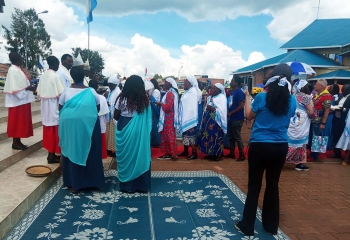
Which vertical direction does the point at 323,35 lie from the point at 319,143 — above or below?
above

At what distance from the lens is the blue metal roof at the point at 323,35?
20.9m

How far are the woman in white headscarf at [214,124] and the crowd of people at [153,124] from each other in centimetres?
2

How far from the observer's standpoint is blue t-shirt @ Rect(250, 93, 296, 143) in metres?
2.94

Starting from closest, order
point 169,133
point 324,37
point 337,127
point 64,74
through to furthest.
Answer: point 64,74, point 169,133, point 337,127, point 324,37

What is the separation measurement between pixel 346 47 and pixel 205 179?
19.5 meters

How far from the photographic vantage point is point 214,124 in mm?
6227

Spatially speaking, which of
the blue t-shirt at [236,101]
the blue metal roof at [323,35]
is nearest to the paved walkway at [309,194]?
the blue t-shirt at [236,101]

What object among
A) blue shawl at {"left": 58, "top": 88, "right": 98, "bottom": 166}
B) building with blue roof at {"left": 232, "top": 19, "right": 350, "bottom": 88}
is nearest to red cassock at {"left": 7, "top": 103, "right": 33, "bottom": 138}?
blue shawl at {"left": 58, "top": 88, "right": 98, "bottom": 166}

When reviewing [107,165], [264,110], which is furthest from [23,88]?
[264,110]

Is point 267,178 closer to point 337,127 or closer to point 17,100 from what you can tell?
point 17,100

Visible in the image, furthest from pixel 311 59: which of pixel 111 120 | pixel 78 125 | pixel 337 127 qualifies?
pixel 78 125

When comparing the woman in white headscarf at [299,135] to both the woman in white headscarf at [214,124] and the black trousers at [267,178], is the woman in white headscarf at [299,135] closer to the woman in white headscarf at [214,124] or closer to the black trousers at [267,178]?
the woman in white headscarf at [214,124]

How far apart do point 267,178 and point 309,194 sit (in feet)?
6.02

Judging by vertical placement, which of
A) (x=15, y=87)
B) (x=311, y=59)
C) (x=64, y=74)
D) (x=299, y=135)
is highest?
(x=311, y=59)
